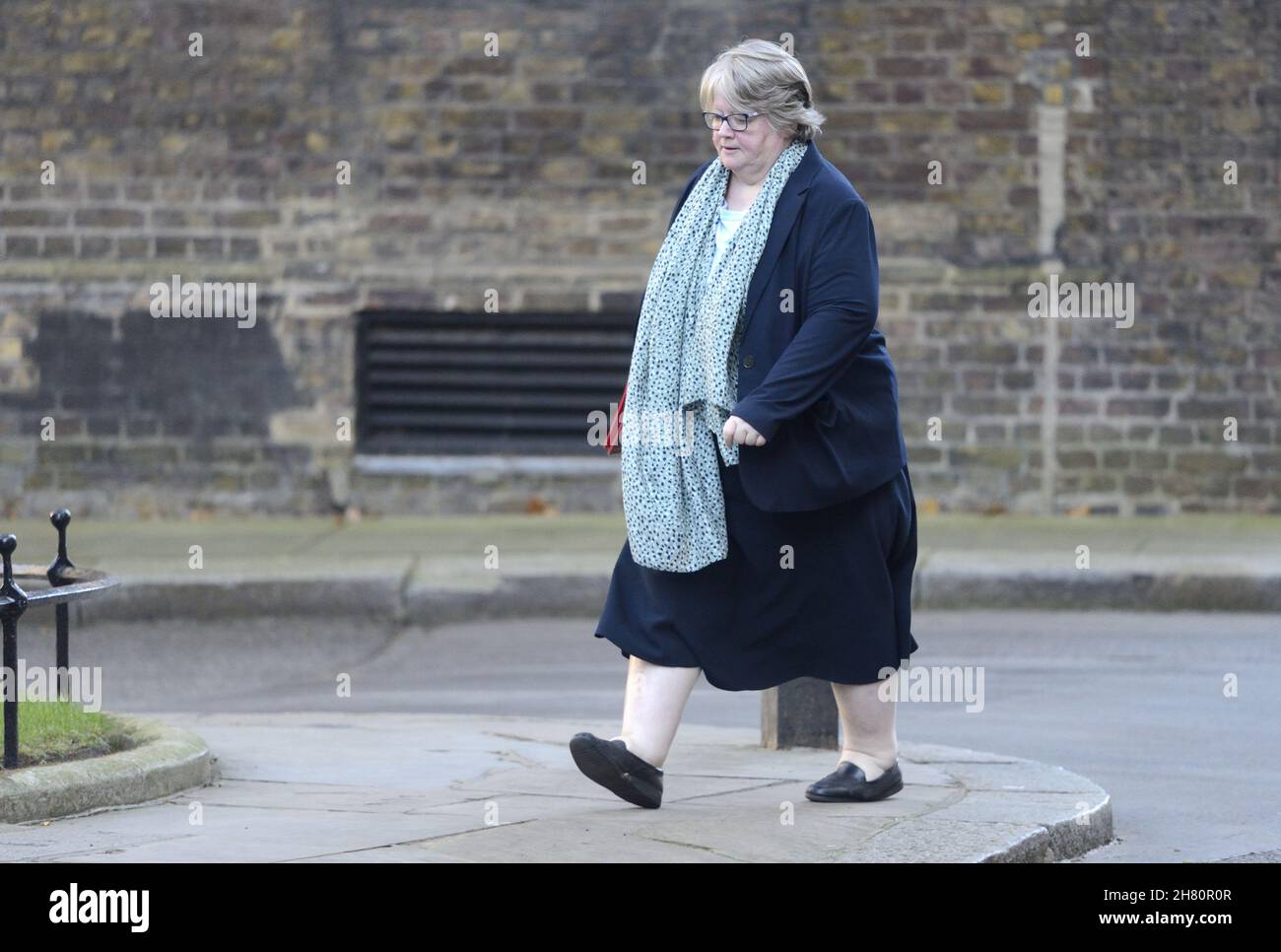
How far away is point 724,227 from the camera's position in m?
4.81

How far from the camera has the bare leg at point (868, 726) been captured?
484 centimetres

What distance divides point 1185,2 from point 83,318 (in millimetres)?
6528

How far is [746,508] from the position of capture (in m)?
4.70

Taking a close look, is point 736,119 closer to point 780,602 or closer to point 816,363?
point 816,363

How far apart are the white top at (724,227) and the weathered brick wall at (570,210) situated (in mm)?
6762

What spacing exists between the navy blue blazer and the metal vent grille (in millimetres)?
6974

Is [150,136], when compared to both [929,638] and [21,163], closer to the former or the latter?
[21,163]

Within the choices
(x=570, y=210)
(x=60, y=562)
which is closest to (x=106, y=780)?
(x=60, y=562)

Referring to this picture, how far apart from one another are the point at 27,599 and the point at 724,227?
187cm

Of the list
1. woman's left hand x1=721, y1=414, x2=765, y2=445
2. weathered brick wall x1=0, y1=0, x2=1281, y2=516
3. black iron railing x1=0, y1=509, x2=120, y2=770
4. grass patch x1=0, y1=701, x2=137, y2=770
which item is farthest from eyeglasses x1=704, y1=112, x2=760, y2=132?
weathered brick wall x1=0, y1=0, x2=1281, y2=516

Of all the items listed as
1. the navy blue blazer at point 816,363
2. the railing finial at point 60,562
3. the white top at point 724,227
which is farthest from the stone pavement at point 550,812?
the white top at point 724,227

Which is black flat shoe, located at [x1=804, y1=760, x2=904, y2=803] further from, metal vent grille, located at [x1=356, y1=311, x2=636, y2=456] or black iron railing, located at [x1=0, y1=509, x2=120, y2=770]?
metal vent grille, located at [x1=356, y1=311, x2=636, y2=456]

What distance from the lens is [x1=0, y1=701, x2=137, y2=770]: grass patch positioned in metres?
5.00
